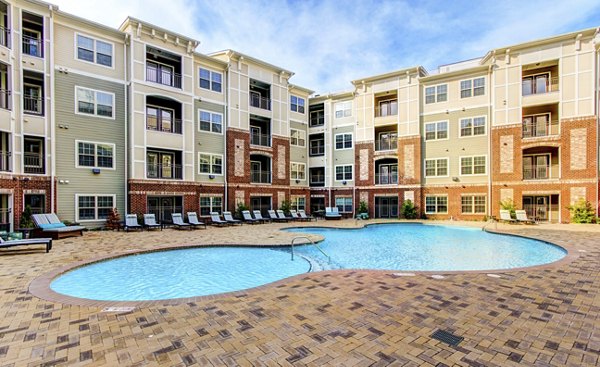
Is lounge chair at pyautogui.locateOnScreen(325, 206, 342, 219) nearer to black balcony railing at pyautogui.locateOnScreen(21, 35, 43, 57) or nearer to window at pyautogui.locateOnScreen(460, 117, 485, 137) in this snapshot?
window at pyautogui.locateOnScreen(460, 117, 485, 137)

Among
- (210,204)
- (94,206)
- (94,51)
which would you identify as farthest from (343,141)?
(94,206)

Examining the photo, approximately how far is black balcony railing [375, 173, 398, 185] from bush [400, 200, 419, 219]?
200 centimetres

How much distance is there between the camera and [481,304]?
15.1ft

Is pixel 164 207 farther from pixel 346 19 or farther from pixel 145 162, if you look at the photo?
pixel 346 19

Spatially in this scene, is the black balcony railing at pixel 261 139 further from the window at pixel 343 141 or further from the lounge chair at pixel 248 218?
the window at pixel 343 141

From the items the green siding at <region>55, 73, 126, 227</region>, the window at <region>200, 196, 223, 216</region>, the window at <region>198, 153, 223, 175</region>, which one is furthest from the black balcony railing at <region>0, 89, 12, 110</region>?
the window at <region>200, 196, 223, 216</region>

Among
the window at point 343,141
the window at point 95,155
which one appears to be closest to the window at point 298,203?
the window at point 343,141

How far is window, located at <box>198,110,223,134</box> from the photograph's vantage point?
64.1 ft

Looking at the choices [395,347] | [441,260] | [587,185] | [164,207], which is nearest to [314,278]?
[395,347]

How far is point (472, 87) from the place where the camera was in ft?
70.3

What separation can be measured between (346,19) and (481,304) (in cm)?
1437

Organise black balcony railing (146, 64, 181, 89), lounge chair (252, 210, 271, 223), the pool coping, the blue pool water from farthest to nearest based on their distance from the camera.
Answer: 1. lounge chair (252, 210, 271, 223)
2. black balcony railing (146, 64, 181, 89)
3. the blue pool water
4. the pool coping

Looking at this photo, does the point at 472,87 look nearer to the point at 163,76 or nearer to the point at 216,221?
the point at 216,221

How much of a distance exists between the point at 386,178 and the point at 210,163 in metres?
13.8
